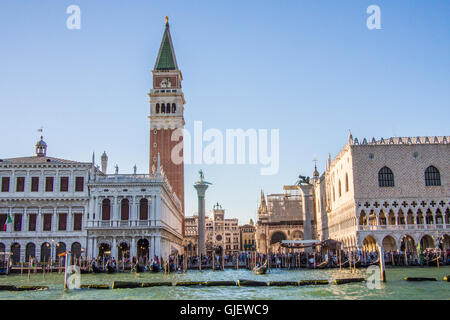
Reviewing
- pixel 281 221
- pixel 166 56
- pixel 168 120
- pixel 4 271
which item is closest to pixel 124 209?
pixel 4 271

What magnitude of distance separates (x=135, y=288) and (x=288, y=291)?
6.73 metres

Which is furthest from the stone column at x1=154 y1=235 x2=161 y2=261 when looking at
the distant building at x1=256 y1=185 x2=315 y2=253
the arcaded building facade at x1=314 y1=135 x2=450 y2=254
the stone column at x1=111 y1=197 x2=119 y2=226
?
the distant building at x1=256 y1=185 x2=315 y2=253

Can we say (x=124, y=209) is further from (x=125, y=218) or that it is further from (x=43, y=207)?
(x=43, y=207)

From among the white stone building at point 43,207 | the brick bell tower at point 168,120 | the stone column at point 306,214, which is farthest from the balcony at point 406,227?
the white stone building at point 43,207

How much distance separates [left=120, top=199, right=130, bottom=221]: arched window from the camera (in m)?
37.9

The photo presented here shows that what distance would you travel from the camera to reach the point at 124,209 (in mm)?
38062

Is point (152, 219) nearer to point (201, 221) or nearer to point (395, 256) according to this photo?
point (201, 221)

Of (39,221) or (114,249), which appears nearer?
(114,249)

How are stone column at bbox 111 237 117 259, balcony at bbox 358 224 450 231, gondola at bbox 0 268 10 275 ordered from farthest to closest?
1. balcony at bbox 358 224 450 231
2. stone column at bbox 111 237 117 259
3. gondola at bbox 0 268 10 275

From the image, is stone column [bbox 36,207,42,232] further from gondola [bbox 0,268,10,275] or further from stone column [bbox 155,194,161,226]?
stone column [bbox 155,194,161,226]

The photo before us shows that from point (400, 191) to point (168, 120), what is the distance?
28.0 meters

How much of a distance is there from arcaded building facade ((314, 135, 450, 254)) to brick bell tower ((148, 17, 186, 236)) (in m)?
21.4

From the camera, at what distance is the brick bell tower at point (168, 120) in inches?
2272

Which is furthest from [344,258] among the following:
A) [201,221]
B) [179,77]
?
[179,77]
